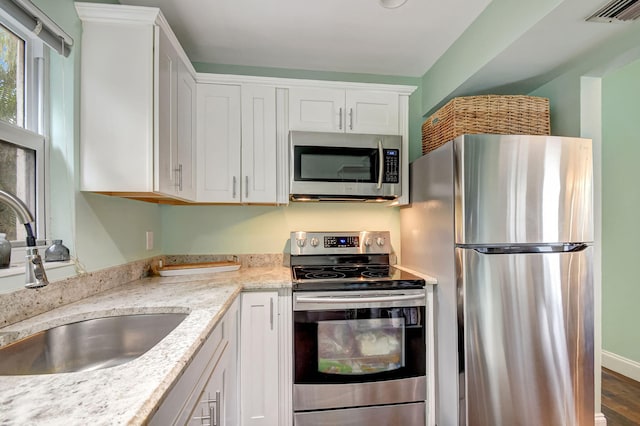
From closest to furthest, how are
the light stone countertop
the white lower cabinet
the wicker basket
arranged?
the light stone countertop < the white lower cabinet < the wicker basket

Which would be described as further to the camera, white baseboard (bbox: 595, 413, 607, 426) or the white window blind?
white baseboard (bbox: 595, 413, 607, 426)

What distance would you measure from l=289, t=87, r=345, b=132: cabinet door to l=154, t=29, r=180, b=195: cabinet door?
28.6 inches

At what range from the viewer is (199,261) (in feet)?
7.40

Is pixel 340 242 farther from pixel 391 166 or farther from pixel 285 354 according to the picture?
pixel 285 354

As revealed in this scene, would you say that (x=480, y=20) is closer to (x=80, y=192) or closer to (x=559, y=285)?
(x=559, y=285)

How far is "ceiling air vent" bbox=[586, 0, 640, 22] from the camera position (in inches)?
49.6

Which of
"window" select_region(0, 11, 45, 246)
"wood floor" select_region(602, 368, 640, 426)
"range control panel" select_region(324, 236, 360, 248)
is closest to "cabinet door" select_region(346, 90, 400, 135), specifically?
"range control panel" select_region(324, 236, 360, 248)

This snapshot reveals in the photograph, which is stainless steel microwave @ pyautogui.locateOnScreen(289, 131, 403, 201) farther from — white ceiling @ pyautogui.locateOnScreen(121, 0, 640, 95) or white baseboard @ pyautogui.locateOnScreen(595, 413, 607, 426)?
white baseboard @ pyautogui.locateOnScreen(595, 413, 607, 426)

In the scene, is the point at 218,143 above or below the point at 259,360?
above

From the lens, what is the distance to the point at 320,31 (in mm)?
1893

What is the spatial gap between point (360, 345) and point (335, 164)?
1.11 metres

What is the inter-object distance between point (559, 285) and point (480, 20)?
4.94 feet

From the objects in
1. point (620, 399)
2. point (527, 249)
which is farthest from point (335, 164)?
point (620, 399)

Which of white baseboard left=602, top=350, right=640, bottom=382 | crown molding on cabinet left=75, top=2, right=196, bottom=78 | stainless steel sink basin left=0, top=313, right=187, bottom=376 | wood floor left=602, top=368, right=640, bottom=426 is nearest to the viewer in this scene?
stainless steel sink basin left=0, top=313, right=187, bottom=376
